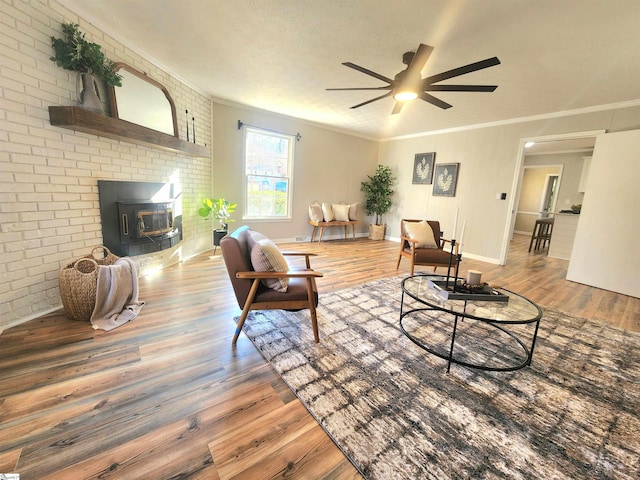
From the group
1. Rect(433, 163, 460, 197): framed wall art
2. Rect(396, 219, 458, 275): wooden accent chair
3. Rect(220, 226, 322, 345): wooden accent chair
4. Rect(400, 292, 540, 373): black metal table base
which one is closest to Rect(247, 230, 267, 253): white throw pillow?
Rect(220, 226, 322, 345): wooden accent chair

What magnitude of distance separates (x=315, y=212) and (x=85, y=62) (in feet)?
13.6

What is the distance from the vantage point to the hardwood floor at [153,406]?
111 cm

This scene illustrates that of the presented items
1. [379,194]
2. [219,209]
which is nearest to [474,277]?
[219,209]

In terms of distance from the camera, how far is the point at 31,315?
214cm

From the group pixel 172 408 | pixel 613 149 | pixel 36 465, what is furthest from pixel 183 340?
pixel 613 149

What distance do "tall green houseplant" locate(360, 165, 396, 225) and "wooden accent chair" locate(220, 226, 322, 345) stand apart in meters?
5.01

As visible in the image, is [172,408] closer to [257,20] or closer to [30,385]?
[30,385]

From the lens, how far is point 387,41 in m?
2.38

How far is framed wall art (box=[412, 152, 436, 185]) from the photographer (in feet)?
19.2

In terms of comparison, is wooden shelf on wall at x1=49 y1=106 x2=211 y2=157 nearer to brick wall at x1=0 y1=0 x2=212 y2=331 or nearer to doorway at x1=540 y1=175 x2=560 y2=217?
brick wall at x1=0 y1=0 x2=212 y2=331

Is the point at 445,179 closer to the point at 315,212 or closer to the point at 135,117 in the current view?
the point at 315,212

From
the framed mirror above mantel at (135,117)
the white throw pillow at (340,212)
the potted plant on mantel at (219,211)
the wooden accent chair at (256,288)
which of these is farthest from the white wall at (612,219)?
the framed mirror above mantel at (135,117)

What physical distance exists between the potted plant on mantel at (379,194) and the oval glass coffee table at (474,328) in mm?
4196

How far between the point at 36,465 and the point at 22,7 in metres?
2.98
